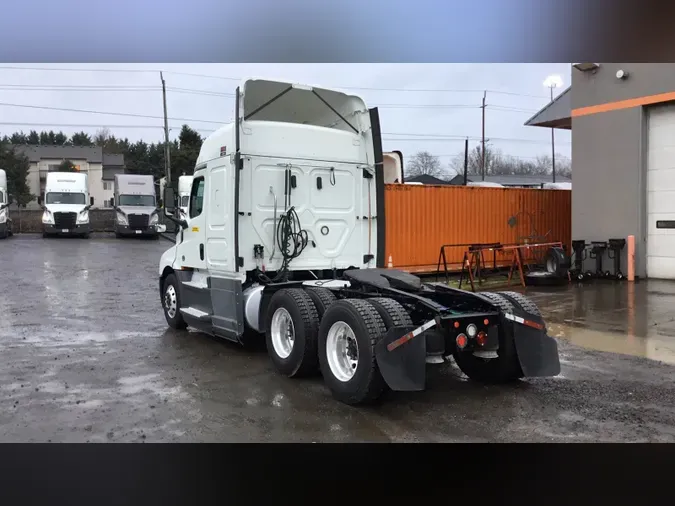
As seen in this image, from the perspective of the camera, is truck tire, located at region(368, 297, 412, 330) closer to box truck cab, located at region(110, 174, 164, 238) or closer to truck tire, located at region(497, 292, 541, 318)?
truck tire, located at region(497, 292, 541, 318)

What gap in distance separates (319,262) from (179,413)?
128 inches

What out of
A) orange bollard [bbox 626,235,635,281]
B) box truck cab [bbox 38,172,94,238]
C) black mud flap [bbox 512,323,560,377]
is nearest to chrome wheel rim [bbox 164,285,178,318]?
black mud flap [bbox 512,323,560,377]

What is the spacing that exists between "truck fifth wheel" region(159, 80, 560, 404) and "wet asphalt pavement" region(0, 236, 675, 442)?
0.34m

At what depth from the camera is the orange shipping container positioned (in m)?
16.2

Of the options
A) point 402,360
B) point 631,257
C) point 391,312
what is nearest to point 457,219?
point 631,257

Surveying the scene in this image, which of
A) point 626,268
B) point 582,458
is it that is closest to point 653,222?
point 626,268

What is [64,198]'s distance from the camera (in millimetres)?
31453

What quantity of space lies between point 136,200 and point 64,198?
3559 mm

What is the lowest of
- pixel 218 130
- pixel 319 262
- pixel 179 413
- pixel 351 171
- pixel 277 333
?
pixel 179 413

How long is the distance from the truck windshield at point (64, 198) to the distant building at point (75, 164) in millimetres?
37668

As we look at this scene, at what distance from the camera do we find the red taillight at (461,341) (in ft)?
18.4

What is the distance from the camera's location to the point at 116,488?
143 inches

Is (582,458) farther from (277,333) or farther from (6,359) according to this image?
(6,359)

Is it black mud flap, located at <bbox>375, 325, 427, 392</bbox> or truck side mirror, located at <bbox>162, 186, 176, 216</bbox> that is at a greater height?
truck side mirror, located at <bbox>162, 186, 176, 216</bbox>
